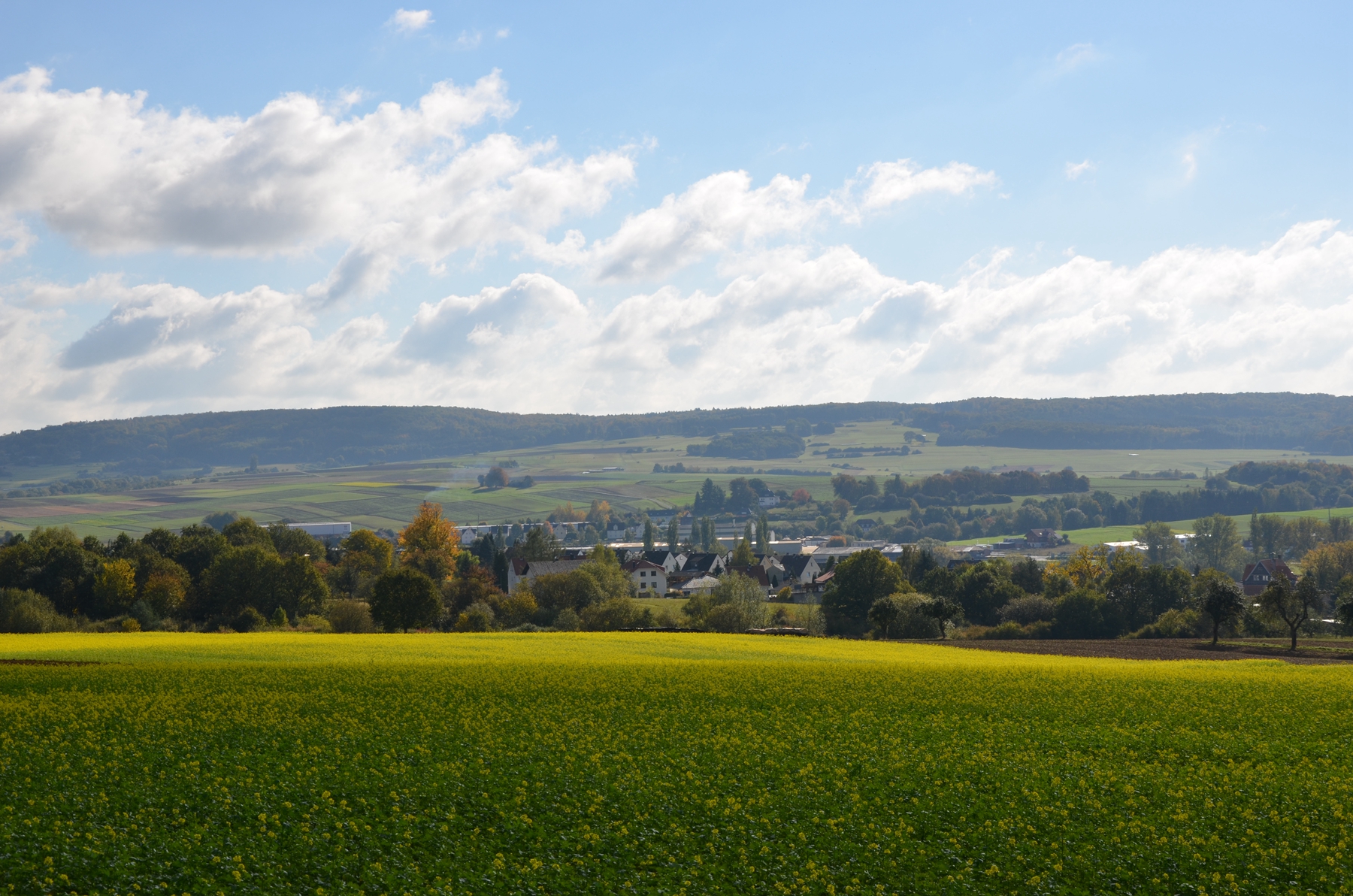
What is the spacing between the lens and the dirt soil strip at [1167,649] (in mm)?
51594

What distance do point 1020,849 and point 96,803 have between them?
17.9m

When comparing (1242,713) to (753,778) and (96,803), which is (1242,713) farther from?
(96,803)

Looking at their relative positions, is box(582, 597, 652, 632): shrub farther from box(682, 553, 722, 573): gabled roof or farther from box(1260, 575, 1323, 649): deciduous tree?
box(682, 553, 722, 573): gabled roof

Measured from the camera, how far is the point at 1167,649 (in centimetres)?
5606

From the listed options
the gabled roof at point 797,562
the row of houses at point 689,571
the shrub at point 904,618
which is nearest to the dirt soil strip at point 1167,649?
the shrub at point 904,618

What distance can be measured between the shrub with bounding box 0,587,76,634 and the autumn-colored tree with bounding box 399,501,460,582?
38461 mm

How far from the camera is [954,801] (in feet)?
68.0

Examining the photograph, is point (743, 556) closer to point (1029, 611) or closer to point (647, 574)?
point (647, 574)

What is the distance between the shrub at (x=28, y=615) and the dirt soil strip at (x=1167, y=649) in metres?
60.3

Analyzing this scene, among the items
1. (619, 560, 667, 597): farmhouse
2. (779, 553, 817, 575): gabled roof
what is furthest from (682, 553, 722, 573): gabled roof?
(779, 553, 817, 575): gabled roof

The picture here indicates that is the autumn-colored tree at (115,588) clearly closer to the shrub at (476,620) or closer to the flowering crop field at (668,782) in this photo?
the shrub at (476,620)

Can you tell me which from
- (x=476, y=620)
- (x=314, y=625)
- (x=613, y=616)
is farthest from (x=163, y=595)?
(x=613, y=616)

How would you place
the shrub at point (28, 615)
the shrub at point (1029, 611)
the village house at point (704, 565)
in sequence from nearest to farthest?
the shrub at point (28, 615) < the shrub at point (1029, 611) < the village house at point (704, 565)

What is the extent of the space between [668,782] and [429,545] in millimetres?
96226
